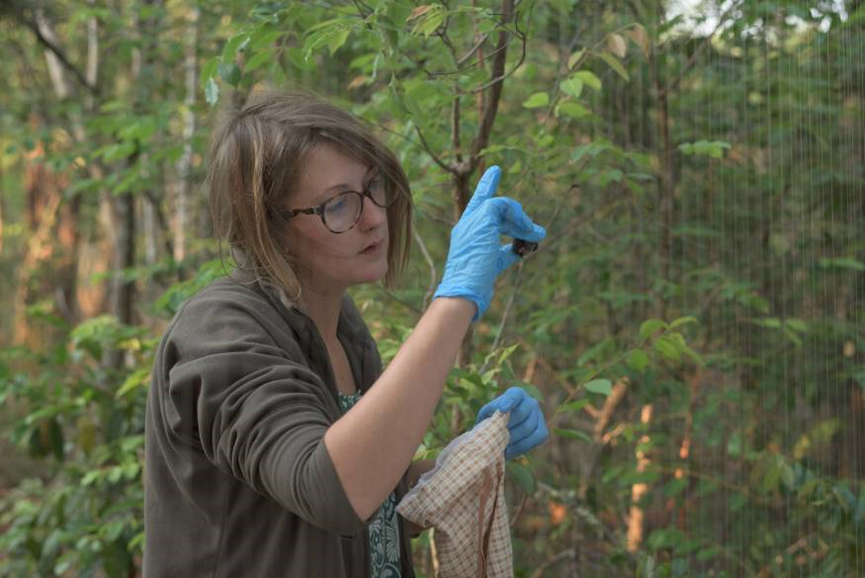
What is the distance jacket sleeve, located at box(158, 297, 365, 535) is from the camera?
3.17 ft

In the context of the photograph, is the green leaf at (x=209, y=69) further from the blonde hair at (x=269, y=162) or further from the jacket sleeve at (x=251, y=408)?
the jacket sleeve at (x=251, y=408)

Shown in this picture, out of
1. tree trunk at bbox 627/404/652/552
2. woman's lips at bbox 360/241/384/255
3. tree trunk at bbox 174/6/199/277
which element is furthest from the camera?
tree trunk at bbox 174/6/199/277

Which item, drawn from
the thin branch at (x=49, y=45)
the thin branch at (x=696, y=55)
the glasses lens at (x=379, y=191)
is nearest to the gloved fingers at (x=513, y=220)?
the glasses lens at (x=379, y=191)

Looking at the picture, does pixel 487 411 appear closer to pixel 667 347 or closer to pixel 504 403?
pixel 504 403

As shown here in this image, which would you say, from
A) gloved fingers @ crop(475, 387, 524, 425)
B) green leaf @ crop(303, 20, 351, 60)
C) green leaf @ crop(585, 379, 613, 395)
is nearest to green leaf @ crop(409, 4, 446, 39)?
green leaf @ crop(303, 20, 351, 60)

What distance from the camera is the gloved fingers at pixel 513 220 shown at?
129 cm

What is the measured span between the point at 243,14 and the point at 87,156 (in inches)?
30.2

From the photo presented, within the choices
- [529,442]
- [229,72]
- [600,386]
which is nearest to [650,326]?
[600,386]

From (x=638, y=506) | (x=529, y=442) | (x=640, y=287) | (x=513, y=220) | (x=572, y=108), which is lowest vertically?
(x=638, y=506)

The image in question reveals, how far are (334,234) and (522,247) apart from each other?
0.30 metres

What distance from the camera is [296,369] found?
3.52 ft

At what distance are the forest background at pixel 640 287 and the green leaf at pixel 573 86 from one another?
0.10 m

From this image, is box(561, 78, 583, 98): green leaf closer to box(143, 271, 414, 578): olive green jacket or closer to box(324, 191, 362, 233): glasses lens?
box(324, 191, 362, 233): glasses lens

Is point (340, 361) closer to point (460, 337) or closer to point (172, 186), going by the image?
point (460, 337)
